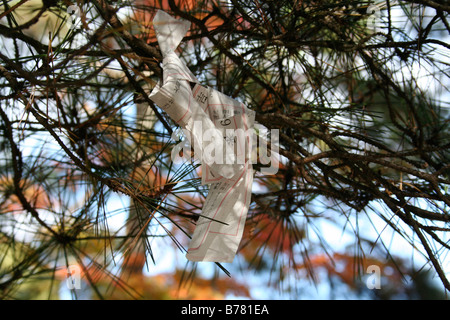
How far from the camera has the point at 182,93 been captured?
41 cm

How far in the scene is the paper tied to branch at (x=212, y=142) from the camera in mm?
404

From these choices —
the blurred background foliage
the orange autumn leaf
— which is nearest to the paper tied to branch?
the blurred background foliage

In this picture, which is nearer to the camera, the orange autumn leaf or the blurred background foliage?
the blurred background foliage

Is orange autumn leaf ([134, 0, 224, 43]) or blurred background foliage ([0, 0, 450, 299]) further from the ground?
orange autumn leaf ([134, 0, 224, 43])

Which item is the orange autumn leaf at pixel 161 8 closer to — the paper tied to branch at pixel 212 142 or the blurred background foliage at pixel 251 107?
the blurred background foliage at pixel 251 107

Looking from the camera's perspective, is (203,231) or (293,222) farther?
(293,222)

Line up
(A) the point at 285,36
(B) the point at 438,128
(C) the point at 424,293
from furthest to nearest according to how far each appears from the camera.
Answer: (C) the point at 424,293
(B) the point at 438,128
(A) the point at 285,36

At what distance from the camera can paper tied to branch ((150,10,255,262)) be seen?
1.32 feet

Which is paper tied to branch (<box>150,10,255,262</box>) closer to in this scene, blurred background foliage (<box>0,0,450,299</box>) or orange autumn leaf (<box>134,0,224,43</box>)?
blurred background foliage (<box>0,0,450,299</box>)

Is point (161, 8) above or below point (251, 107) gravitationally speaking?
above

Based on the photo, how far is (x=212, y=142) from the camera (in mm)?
408
